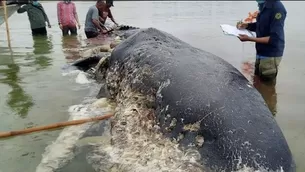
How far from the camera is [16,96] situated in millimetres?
7656

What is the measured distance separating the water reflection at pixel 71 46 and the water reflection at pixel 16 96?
2312mm

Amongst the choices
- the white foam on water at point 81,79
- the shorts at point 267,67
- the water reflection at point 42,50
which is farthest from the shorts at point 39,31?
the shorts at point 267,67

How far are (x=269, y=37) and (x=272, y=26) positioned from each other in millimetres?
219

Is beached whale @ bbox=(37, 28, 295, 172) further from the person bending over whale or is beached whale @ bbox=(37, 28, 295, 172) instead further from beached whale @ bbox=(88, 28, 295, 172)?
the person bending over whale

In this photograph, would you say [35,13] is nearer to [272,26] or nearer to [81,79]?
[81,79]

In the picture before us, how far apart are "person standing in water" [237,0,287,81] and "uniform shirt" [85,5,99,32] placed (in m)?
7.82

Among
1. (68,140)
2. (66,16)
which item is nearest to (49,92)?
(68,140)

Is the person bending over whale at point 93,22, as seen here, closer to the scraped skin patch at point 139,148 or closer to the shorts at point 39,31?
the shorts at point 39,31

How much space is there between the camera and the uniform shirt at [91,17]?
47.1ft

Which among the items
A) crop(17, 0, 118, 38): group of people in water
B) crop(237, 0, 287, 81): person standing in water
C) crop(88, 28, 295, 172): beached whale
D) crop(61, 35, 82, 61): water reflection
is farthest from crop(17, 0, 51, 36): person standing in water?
crop(88, 28, 295, 172): beached whale

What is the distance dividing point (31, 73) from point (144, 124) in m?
5.78

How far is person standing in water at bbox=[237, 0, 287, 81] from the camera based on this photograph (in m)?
7.32

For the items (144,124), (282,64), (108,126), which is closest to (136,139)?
(144,124)

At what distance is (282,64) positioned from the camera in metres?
10.7
